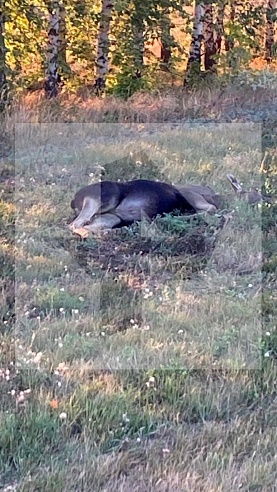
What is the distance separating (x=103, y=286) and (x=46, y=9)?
7.38 meters

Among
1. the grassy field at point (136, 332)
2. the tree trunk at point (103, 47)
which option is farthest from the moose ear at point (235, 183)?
the tree trunk at point (103, 47)

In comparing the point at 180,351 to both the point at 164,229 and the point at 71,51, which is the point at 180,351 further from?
the point at 71,51

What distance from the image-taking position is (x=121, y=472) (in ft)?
9.15

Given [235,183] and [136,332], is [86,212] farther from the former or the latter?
[136,332]

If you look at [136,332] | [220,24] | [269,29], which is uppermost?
[220,24]

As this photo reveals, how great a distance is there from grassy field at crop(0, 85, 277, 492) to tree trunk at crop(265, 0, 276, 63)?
600 centimetres

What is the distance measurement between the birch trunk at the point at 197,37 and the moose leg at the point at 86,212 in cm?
694

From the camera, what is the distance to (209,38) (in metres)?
13.8

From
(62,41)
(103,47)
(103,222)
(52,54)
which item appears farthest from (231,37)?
(103,222)

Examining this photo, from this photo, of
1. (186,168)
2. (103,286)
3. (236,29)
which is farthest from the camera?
(236,29)

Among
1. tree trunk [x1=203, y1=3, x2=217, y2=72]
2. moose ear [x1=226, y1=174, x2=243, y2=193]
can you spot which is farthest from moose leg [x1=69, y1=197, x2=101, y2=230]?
tree trunk [x1=203, y1=3, x2=217, y2=72]

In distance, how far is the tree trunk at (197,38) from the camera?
11.8 metres

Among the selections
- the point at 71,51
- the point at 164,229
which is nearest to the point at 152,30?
the point at 71,51

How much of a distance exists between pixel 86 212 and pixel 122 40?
24.1ft
